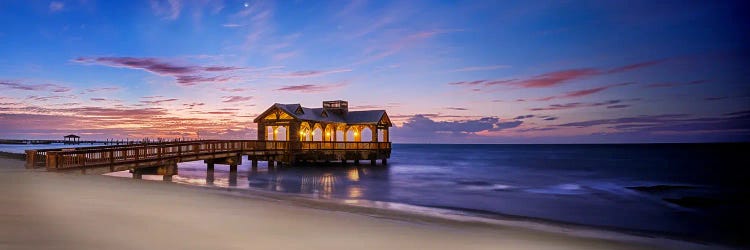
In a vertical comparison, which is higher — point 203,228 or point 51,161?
point 51,161

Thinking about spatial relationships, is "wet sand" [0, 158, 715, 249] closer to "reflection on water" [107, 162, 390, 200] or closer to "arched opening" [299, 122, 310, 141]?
"reflection on water" [107, 162, 390, 200]

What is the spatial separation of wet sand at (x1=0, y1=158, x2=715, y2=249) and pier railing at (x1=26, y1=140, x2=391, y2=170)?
847cm

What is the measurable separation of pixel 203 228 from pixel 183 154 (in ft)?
71.2

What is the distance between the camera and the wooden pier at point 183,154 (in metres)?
18.0

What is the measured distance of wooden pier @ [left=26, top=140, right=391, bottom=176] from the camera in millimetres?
17984

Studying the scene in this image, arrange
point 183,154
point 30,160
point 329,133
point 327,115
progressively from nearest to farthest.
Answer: point 30,160 < point 183,154 < point 327,115 < point 329,133

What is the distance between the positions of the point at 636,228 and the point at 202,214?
13.6 metres

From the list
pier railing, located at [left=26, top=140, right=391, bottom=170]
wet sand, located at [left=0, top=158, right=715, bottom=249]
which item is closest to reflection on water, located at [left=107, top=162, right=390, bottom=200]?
pier railing, located at [left=26, top=140, right=391, bottom=170]

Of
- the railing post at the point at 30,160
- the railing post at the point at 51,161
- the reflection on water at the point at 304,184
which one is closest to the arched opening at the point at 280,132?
the reflection on water at the point at 304,184

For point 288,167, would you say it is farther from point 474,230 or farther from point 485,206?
point 474,230

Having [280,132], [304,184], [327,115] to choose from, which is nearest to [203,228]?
[304,184]

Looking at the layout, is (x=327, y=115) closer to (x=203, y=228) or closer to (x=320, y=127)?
(x=320, y=127)

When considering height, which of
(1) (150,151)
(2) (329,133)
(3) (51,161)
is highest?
(2) (329,133)

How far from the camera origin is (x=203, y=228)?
22.2ft
